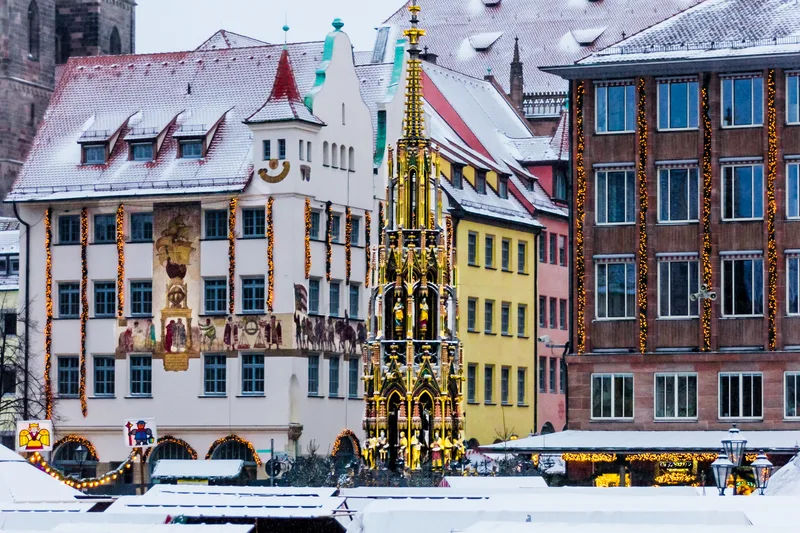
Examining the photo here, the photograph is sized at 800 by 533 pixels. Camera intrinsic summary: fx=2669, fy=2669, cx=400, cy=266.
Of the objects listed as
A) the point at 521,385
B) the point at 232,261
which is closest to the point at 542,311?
the point at 521,385

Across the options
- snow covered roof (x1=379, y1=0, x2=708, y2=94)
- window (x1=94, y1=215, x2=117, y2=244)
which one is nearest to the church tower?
window (x1=94, y1=215, x2=117, y2=244)

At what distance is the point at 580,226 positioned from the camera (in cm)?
9444

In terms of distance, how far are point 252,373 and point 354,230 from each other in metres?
7.88

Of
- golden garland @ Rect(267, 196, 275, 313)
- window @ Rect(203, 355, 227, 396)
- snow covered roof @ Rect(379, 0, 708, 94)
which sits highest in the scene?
snow covered roof @ Rect(379, 0, 708, 94)

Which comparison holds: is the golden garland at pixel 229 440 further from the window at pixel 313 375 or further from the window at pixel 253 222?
the window at pixel 253 222

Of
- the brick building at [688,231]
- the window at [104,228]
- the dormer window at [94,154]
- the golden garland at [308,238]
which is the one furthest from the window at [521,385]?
the brick building at [688,231]

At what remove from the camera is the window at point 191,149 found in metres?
111

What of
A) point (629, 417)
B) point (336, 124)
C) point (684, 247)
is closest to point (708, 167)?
point (684, 247)

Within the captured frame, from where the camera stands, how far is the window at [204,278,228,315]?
4286 inches

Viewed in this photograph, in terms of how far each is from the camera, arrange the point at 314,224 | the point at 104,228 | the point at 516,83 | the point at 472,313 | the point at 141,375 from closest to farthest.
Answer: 1. the point at 314,224
2. the point at 141,375
3. the point at 104,228
4. the point at 472,313
5. the point at 516,83

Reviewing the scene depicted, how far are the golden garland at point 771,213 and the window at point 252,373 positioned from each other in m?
24.1

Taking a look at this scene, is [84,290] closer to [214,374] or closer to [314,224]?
[214,374]

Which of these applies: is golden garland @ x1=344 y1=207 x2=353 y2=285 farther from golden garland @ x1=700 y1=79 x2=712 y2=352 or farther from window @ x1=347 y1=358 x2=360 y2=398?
golden garland @ x1=700 y1=79 x2=712 y2=352

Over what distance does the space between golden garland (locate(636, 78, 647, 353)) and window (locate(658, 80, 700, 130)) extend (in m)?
0.63
